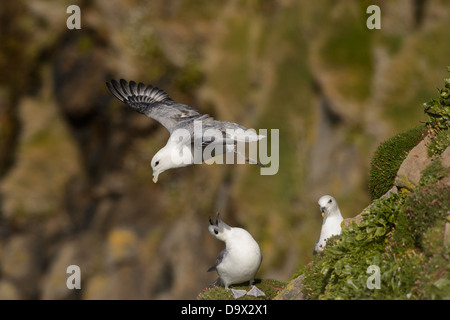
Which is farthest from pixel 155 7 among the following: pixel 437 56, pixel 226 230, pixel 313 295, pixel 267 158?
pixel 313 295

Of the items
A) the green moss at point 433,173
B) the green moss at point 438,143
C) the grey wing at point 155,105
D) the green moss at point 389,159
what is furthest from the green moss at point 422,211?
the grey wing at point 155,105

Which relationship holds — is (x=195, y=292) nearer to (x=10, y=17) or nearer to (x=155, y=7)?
(x=155, y=7)

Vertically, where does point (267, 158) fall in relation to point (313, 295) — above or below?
above

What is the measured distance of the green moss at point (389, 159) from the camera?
11945 millimetres

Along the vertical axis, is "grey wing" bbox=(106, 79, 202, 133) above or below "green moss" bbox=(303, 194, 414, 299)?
above

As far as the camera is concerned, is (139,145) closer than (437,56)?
No

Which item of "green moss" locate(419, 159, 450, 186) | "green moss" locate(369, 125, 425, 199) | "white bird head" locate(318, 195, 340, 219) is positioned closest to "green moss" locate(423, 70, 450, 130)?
"green moss" locate(369, 125, 425, 199)

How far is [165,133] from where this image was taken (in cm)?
2775

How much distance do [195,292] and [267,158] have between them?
5.58 meters

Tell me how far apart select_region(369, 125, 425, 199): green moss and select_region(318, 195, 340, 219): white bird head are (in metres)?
1.34

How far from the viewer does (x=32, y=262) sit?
2922cm

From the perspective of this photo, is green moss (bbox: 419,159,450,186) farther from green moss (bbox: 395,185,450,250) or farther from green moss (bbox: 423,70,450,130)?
green moss (bbox: 423,70,450,130)

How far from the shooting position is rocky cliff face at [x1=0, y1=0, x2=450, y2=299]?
22359 mm

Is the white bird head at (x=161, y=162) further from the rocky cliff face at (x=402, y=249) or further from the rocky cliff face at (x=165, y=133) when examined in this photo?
the rocky cliff face at (x=165, y=133)
